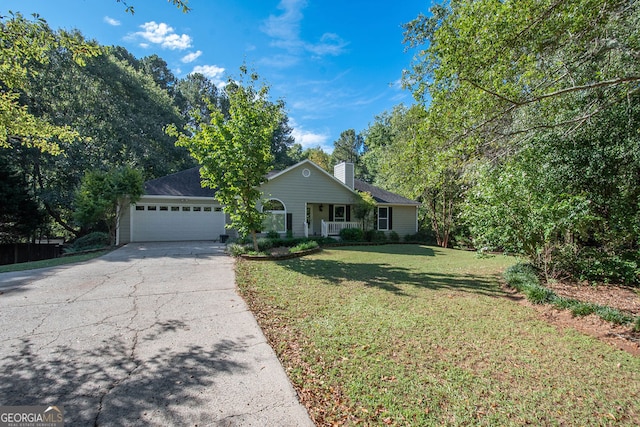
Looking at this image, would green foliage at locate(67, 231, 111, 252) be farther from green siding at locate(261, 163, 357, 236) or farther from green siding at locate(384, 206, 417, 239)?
green siding at locate(384, 206, 417, 239)

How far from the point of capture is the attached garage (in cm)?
1481

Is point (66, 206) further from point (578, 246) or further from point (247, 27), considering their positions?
point (578, 246)

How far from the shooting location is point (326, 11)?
1066 centimetres

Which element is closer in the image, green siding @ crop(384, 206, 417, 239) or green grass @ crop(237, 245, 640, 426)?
green grass @ crop(237, 245, 640, 426)

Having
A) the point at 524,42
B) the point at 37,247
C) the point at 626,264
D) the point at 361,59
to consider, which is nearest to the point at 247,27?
the point at 361,59

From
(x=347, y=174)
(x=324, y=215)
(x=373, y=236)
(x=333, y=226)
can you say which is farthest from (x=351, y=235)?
(x=347, y=174)

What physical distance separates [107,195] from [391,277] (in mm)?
12754

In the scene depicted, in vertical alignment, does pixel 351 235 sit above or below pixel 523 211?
below

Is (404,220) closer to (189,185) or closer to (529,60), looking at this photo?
(189,185)

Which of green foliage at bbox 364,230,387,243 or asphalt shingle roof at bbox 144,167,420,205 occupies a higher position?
asphalt shingle roof at bbox 144,167,420,205

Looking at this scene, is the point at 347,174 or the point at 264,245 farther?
the point at 347,174

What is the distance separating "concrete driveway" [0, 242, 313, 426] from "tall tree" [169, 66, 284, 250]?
13.8 ft

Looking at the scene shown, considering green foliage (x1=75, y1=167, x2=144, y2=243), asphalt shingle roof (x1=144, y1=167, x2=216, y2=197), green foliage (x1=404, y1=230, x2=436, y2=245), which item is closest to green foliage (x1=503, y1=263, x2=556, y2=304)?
green foliage (x1=404, y1=230, x2=436, y2=245)

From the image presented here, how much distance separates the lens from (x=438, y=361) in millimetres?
3404
